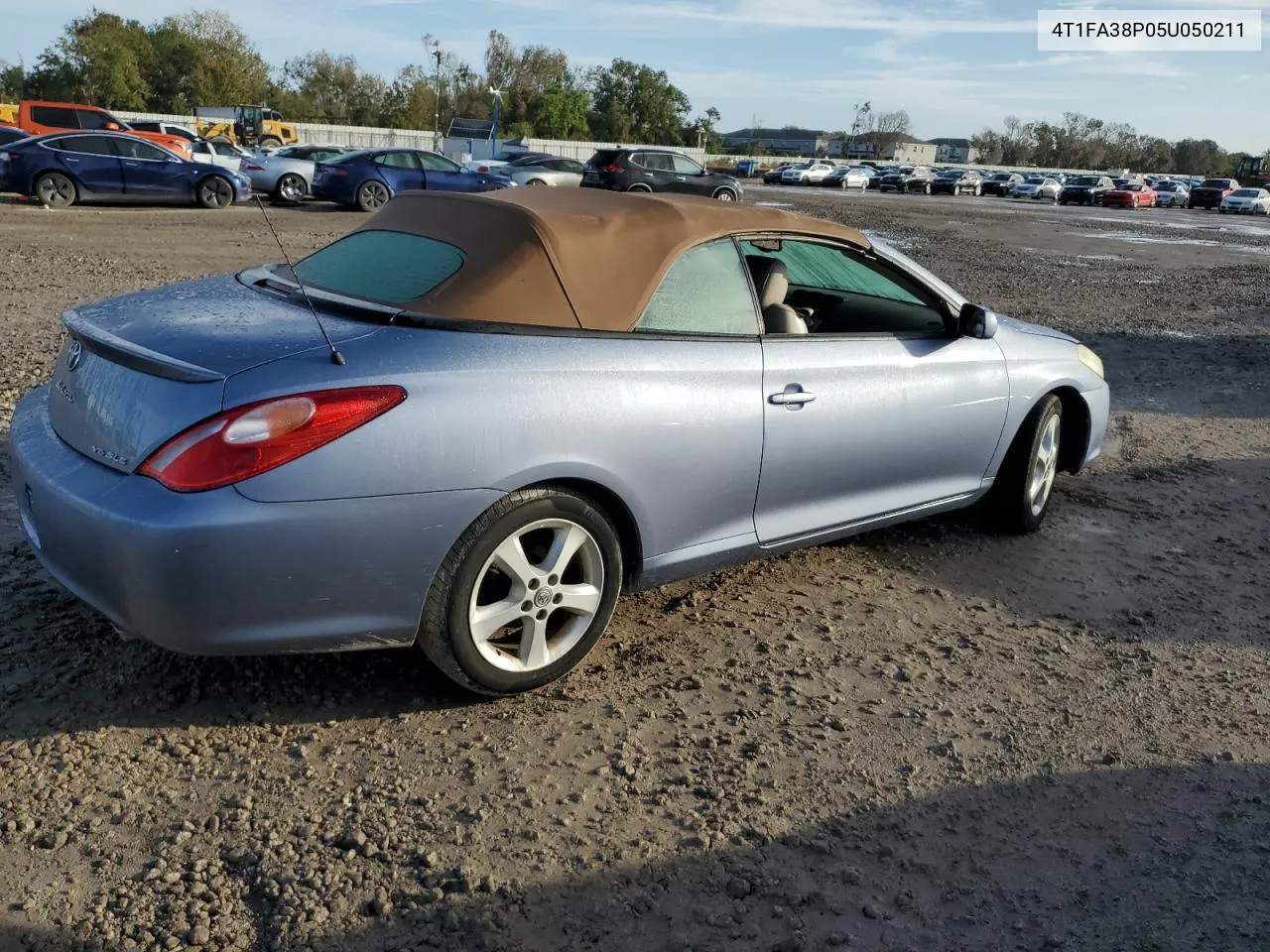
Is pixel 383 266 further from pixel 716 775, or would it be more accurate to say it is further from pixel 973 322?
pixel 973 322

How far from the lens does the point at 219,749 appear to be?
3.09 metres

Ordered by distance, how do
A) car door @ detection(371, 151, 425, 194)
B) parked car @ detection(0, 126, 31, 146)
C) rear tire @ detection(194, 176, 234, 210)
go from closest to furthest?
1. rear tire @ detection(194, 176, 234, 210)
2. car door @ detection(371, 151, 425, 194)
3. parked car @ detection(0, 126, 31, 146)

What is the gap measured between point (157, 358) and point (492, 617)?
1189 mm

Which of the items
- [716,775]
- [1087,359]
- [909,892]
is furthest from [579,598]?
[1087,359]

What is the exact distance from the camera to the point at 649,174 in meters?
29.2

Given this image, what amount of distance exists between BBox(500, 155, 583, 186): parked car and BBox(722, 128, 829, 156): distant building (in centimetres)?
11378

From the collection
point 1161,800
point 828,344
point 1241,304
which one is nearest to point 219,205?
point 1241,304

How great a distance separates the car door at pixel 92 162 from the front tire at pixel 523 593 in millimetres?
19020

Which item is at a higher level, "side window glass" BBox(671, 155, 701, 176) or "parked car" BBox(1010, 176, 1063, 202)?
"parked car" BBox(1010, 176, 1063, 202)

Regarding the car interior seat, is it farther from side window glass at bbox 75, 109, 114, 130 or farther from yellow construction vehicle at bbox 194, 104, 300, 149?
yellow construction vehicle at bbox 194, 104, 300, 149

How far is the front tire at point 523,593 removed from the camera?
125 inches

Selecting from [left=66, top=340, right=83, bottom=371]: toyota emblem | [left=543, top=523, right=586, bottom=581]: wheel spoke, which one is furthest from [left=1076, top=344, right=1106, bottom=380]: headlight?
[left=66, top=340, right=83, bottom=371]: toyota emblem

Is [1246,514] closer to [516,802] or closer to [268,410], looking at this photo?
[516,802]

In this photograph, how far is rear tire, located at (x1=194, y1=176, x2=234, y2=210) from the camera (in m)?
20.7
